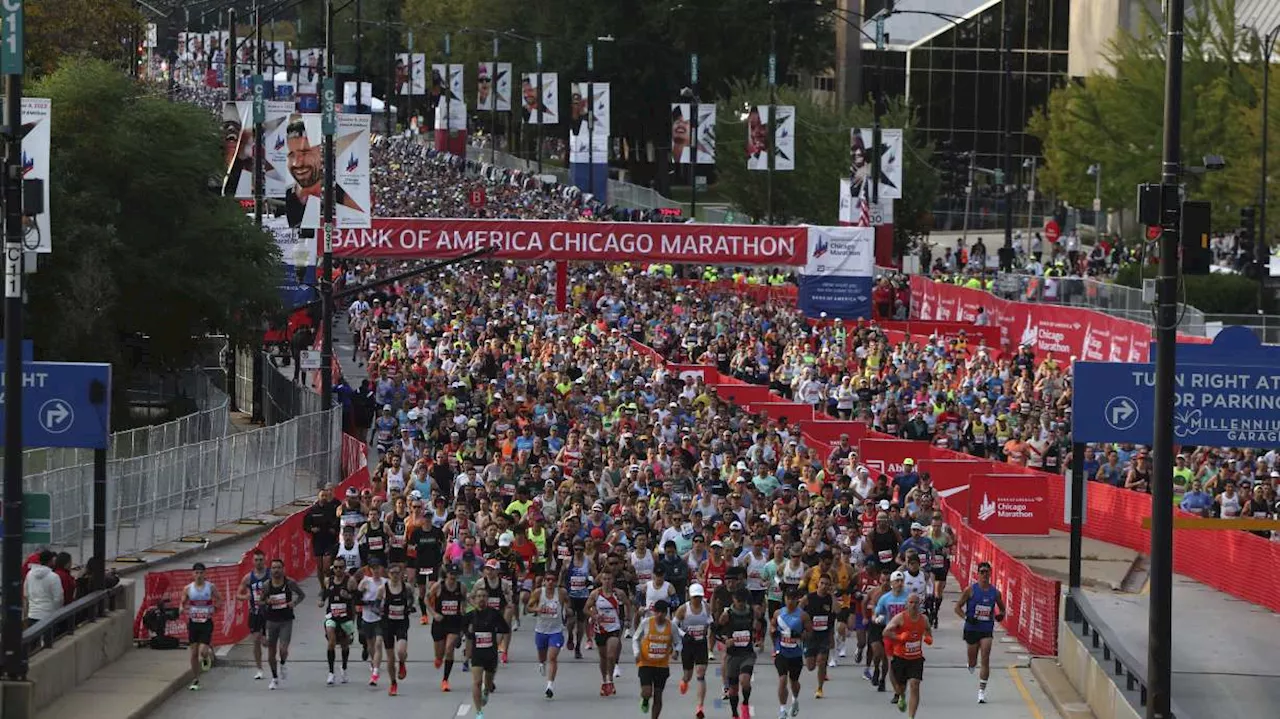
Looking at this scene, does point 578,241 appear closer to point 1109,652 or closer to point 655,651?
point 1109,652

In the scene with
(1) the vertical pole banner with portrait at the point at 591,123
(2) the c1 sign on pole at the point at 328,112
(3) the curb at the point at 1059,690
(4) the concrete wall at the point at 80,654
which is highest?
(1) the vertical pole banner with portrait at the point at 591,123

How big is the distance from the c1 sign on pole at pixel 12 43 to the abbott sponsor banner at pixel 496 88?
6901 centimetres

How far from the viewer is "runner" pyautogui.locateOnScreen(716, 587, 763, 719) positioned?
782 inches

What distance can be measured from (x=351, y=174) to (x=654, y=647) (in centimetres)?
1871

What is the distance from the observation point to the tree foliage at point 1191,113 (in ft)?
213

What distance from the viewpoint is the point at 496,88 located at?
8706 centimetres

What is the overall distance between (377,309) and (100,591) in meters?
31.2

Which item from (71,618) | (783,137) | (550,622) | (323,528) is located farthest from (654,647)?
(783,137)

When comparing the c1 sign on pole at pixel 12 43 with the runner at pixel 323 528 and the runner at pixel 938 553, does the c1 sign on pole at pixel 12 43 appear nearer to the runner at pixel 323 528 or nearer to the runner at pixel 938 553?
the runner at pixel 323 528

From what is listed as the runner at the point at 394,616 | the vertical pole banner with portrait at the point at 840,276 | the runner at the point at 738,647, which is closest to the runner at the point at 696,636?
the runner at the point at 738,647

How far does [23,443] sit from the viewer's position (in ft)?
63.7

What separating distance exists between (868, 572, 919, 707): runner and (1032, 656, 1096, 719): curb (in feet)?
4.98

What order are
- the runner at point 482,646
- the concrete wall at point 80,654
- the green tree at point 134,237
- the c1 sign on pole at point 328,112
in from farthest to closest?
the green tree at point 134,237
the c1 sign on pole at point 328,112
the runner at point 482,646
the concrete wall at point 80,654

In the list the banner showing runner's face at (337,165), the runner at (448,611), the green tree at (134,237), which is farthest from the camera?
the green tree at (134,237)
